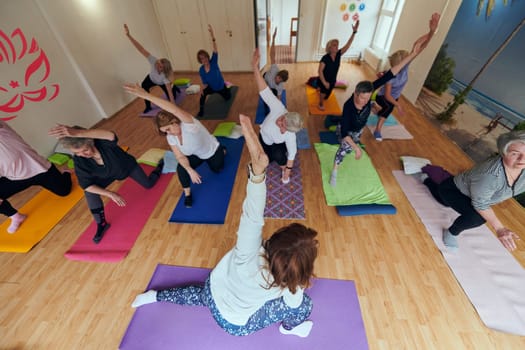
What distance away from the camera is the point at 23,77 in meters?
2.75

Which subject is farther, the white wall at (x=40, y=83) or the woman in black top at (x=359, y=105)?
the white wall at (x=40, y=83)

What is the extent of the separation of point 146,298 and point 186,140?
1338 millimetres

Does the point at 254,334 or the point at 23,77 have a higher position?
the point at 23,77

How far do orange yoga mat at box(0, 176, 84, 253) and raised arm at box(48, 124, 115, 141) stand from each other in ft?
3.87

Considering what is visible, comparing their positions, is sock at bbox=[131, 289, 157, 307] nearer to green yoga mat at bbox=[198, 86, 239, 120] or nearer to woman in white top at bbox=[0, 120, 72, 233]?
woman in white top at bbox=[0, 120, 72, 233]

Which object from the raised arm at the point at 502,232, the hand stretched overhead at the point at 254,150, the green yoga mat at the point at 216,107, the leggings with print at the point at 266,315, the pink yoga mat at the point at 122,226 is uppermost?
the hand stretched overhead at the point at 254,150

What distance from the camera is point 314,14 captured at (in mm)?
5438

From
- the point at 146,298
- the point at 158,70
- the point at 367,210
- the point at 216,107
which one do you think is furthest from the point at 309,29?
the point at 146,298

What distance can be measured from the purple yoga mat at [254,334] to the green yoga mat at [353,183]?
2.91 feet

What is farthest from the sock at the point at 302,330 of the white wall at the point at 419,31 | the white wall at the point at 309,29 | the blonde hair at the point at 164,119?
the white wall at the point at 309,29

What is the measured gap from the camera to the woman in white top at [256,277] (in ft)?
2.58

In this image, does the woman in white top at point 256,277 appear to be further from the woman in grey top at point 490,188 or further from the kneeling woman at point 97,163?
the woman in grey top at point 490,188

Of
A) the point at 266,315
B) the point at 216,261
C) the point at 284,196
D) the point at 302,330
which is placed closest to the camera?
the point at 266,315

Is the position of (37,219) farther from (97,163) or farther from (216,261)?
(216,261)
